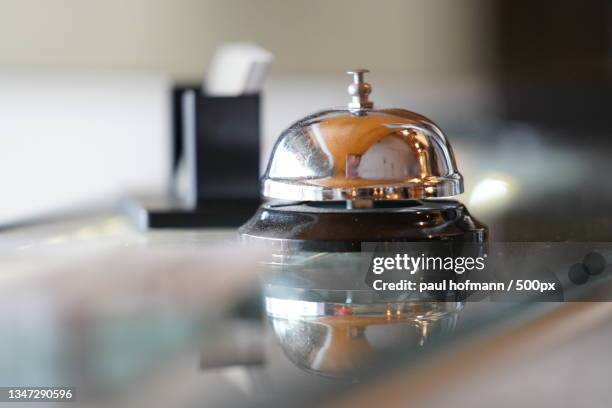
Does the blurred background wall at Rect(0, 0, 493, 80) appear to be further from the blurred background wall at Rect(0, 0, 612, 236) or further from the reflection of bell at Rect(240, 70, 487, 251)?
the reflection of bell at Rect(240, 70, 487, 251)

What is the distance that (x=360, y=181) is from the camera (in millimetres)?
645

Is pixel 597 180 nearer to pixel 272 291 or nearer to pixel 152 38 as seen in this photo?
pixel 152 38

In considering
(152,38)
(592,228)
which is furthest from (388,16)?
(592,228)

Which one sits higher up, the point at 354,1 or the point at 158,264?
the point at 354,1

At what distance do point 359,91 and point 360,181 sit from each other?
81mm

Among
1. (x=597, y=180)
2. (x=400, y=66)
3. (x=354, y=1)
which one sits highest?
(x=354, y=1)

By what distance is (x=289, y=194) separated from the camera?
2.19 feet

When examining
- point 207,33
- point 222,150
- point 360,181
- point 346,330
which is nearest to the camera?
point 346,330

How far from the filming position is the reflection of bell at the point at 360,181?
0.64 m

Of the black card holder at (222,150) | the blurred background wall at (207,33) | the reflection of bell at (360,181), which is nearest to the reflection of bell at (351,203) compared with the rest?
the reflection of bell at (360,181)

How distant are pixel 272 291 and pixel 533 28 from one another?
2355 millimetres

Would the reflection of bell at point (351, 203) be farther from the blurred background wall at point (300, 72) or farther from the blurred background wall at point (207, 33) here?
the blurred background wall at point (207, 33)

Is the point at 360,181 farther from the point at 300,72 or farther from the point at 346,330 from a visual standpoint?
the point at 300,72

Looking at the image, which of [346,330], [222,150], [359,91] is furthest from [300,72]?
[346,330]
